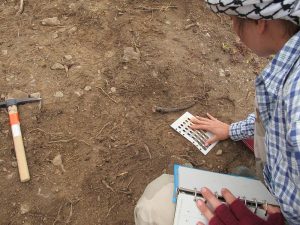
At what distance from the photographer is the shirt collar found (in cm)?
123

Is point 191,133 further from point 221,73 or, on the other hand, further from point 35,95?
point 35,95

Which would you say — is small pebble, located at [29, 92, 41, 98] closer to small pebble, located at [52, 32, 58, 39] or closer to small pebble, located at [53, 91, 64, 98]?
small pebble, located at [53, 91, 64, 98]

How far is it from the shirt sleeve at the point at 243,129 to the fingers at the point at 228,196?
523mm

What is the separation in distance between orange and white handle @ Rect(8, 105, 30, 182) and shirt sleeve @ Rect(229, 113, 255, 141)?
107 cm

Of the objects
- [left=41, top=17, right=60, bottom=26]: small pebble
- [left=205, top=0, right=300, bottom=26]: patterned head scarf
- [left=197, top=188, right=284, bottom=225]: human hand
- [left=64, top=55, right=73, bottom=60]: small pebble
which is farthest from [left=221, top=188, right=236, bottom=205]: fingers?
[left=41, top=17, right=60, bottom=26]: small pebble

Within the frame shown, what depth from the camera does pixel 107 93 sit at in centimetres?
Answer: 235

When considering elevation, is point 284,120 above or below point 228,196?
above

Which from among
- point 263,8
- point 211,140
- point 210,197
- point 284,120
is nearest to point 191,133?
point 211,140

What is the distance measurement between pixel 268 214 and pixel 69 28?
5.72ft

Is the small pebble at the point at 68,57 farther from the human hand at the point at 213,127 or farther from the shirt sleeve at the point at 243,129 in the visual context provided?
the shirt sleeve at the point at 243,129

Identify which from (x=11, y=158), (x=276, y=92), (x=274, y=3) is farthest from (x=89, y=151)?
(x=274, y=3)

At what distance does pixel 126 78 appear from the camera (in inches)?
95.3

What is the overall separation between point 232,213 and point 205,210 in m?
0.10

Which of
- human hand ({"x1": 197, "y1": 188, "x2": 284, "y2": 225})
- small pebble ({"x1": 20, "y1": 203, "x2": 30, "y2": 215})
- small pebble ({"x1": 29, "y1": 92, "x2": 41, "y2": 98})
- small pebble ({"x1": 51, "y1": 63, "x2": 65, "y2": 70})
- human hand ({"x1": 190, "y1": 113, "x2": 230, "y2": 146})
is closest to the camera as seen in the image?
human hand ({"x1": 197, "y1": 188, "x2": 284, "y2": 225})
